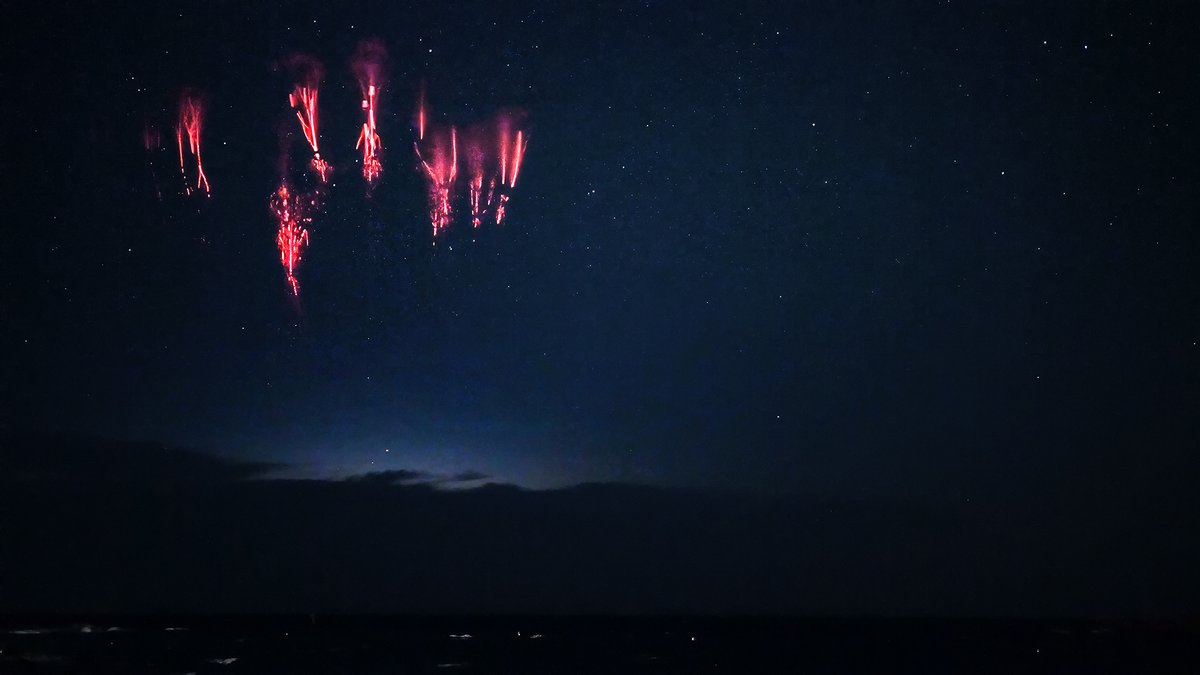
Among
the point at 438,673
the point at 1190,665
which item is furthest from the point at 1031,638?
the point at 438,673

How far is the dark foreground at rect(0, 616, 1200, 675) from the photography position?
38312mm

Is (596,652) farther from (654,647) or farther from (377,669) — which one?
(377,669)

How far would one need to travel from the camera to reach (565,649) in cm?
4959

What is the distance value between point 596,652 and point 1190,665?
75.6ft

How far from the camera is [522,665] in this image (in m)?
39.9

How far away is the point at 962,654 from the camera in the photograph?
155 feet

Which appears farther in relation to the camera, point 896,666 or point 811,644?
point 811,644

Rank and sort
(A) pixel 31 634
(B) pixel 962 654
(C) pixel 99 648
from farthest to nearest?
1. (A) pixel 31 634
2. (B) pixel 962 654
3. (C) pixel 99 648

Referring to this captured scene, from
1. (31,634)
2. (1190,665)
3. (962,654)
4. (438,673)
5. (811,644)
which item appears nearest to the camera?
(438,673)

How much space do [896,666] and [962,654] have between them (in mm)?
7294

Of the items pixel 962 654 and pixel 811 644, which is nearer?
pixel 962 654

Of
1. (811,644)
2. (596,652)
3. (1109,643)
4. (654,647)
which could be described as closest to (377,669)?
(596,652)

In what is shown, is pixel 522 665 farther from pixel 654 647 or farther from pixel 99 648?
pixel 99 648

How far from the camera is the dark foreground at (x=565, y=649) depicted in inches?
1508
